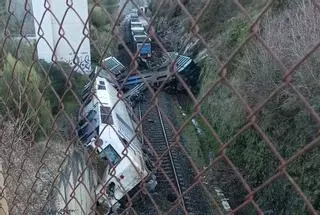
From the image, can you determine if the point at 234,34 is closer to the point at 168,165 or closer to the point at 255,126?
the point at 168,165

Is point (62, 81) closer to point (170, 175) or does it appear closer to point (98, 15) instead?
point (170, 175)

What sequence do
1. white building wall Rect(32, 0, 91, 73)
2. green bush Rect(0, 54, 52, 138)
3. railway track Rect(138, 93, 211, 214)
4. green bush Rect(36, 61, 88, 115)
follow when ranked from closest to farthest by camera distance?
white building wall Rect(32, 0, 91, 73) < green bush Rect(36, 61, 88, 115) < green bush Rect(0, 54, 52, 138) < railway track Rect(138, 93, 211, 214)

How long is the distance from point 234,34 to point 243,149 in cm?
364

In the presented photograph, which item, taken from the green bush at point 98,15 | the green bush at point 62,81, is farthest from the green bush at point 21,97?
the green bush at point 98,15

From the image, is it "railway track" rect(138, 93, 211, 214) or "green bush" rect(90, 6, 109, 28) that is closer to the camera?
"green bush" rect(90, 6, 109, 28)

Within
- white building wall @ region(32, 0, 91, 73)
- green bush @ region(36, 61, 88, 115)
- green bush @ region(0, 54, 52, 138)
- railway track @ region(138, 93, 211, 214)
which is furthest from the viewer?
railway track @ region(138, 93, 211, 214)

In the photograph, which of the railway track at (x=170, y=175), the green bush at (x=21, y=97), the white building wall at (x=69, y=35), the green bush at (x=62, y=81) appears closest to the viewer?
the white building wall at (x=69, y=35)

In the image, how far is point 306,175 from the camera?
614cm

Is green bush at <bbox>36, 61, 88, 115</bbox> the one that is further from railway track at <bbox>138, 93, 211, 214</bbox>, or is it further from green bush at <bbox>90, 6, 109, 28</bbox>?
railway track at <bbox>138, 93, 211, 214</bbox>

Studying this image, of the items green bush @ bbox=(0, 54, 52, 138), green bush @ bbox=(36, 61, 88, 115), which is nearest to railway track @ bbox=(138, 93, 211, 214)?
green bush @ bbox=(36, 61, 88, 115)

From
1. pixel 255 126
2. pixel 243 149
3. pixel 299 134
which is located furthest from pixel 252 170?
pixel 255 126

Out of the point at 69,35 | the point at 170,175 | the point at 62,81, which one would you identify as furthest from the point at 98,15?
the point at 69,35

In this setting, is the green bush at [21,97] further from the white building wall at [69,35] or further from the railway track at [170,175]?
the railway track at [170,175]

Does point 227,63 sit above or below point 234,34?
below
